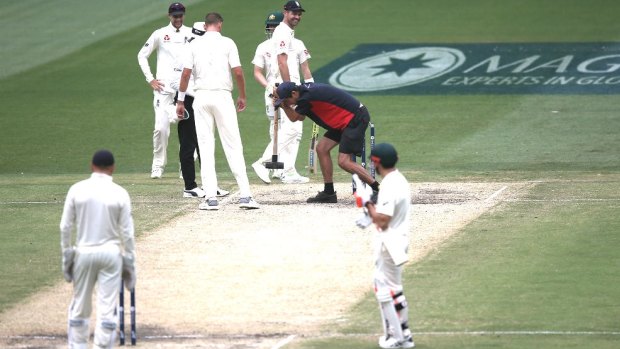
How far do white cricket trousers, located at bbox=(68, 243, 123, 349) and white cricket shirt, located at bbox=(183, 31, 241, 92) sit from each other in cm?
642

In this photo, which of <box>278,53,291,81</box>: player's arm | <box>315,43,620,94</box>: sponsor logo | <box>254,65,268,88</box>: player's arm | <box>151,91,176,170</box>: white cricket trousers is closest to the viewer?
<box>278,53,291,81</box>: player's arm

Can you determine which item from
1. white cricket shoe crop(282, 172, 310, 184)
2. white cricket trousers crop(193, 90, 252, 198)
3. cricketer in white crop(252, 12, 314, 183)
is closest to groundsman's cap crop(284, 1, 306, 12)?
cricketer in white crop(252, 12, 314, 183)

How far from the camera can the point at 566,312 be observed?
1230 centimetres

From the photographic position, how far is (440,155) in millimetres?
23219

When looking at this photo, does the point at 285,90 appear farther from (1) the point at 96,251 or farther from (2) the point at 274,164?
(1) the point at 96,251

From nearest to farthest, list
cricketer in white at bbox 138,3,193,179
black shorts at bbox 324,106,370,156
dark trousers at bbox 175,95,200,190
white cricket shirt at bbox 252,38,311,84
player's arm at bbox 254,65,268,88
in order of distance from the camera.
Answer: black shorts at bbox 324,106,370,156 → dark trousers at bbox 175,95,200,190 → player's arm at bbox 254,65,268,88 → white cricket shirt at bbox 252,38,311,84 → cricketer in white at bbox 138,3,193,179

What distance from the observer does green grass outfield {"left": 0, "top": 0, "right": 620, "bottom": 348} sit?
1253 cm

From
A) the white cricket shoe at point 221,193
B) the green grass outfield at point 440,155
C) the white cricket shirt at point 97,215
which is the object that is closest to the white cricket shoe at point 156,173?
the green grass outfield at point 440,155

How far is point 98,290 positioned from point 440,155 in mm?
13336

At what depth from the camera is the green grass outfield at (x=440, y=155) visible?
41.1 feet

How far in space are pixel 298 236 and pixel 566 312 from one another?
409 cm

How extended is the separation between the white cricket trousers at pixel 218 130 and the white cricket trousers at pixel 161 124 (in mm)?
3803

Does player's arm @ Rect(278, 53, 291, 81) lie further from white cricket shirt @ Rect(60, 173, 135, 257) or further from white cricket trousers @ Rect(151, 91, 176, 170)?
white cricket shirt @ Rect(60, 173, 135, 257)

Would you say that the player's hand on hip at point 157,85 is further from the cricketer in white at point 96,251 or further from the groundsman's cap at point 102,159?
the cricketer in white at point 96,251
